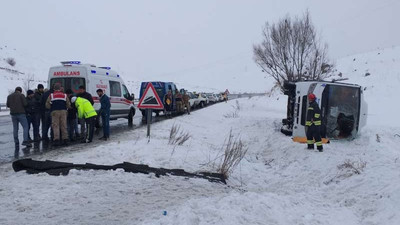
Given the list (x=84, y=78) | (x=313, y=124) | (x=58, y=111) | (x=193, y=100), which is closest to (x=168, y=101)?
(x=84, y=78)

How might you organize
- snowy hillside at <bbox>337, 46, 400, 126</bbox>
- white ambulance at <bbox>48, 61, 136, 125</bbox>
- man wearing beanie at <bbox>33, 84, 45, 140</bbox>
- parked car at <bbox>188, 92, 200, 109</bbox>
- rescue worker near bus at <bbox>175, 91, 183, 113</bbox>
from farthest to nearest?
parked car at <bbox>188, 92, 200, 109</bbox> < rescue worker near bus at <bbox>175, 91, 183, 113</bbox> < snowy hillside at <bbox>337, 46, 400, 126</bbox> < white ambulance at <bbox>48, 61, 136, 125</bbox> < man wearing beanie at <bbox>33, 84, 45, 140</bbox>

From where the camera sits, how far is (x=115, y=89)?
15.0 m

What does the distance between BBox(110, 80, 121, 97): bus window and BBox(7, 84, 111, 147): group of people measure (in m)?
3.51

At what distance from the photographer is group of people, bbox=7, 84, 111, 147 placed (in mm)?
9758

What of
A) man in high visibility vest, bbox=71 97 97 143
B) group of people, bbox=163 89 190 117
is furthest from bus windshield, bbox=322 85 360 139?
group of people, bbox=163 89 190 117

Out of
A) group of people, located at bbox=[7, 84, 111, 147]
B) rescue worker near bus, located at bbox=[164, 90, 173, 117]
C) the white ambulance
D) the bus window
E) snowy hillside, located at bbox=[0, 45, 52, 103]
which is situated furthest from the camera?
snowy hillside, located at bbox=[0, 45, 52, 103]

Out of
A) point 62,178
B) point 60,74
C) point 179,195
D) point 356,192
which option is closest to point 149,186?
point 179,195

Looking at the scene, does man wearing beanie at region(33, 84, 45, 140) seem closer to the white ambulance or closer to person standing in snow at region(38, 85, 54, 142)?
person standing in snow at region(38, 85, 54, 142)

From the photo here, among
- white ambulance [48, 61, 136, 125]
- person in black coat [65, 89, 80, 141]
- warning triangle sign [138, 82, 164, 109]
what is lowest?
person in black coat [65, 89, 80, 141]

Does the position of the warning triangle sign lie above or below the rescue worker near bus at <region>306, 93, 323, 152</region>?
above

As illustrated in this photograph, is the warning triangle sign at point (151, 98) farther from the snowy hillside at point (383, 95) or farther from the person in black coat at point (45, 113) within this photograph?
the snowy hillside at point (383, 95)

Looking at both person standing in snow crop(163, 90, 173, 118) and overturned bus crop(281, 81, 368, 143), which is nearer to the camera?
overturned bus crop(281, 81, 368, 143)

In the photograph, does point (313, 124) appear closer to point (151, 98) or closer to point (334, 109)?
point (334, 109)

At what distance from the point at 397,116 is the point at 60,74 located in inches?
666
